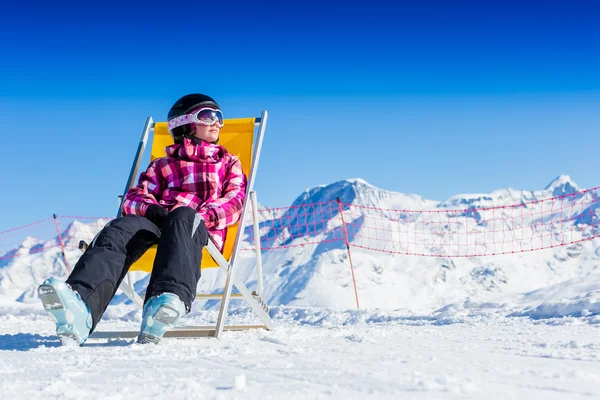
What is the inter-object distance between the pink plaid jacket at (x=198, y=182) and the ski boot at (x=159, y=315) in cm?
77

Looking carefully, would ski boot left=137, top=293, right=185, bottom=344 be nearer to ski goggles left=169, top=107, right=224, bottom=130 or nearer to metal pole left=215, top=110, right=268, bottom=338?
metal pole left=215, top=110, right=268, bottom=338

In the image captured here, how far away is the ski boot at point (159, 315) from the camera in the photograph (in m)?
2.43

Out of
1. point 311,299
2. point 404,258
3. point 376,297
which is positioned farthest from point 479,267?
point 311,299

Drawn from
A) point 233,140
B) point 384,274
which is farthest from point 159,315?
point 384,274

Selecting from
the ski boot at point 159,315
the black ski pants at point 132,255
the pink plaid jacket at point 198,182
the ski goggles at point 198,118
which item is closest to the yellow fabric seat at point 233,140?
Result: the pink plaid jacket at point 198,182

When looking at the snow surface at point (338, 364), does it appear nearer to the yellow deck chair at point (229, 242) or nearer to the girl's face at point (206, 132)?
the yellow deck chair at point (229, 242)

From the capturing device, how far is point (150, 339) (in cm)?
250

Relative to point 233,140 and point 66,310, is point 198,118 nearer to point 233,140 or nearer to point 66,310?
point 233,140

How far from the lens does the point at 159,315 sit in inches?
96.2

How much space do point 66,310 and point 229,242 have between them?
54.2 inches

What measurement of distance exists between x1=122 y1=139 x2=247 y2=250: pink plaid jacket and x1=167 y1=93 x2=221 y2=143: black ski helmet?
0.37ft

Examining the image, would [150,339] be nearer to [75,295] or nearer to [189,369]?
[75,295]

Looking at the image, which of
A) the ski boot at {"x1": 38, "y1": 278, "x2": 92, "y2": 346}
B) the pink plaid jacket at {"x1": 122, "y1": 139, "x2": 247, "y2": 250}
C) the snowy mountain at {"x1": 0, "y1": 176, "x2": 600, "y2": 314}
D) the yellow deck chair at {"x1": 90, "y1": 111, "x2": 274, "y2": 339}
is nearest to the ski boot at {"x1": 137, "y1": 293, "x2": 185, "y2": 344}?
the ski boot at {"x1": 38, "y1": 278, "x2": 92, "y2": 346}

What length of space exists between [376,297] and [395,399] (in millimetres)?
133328
